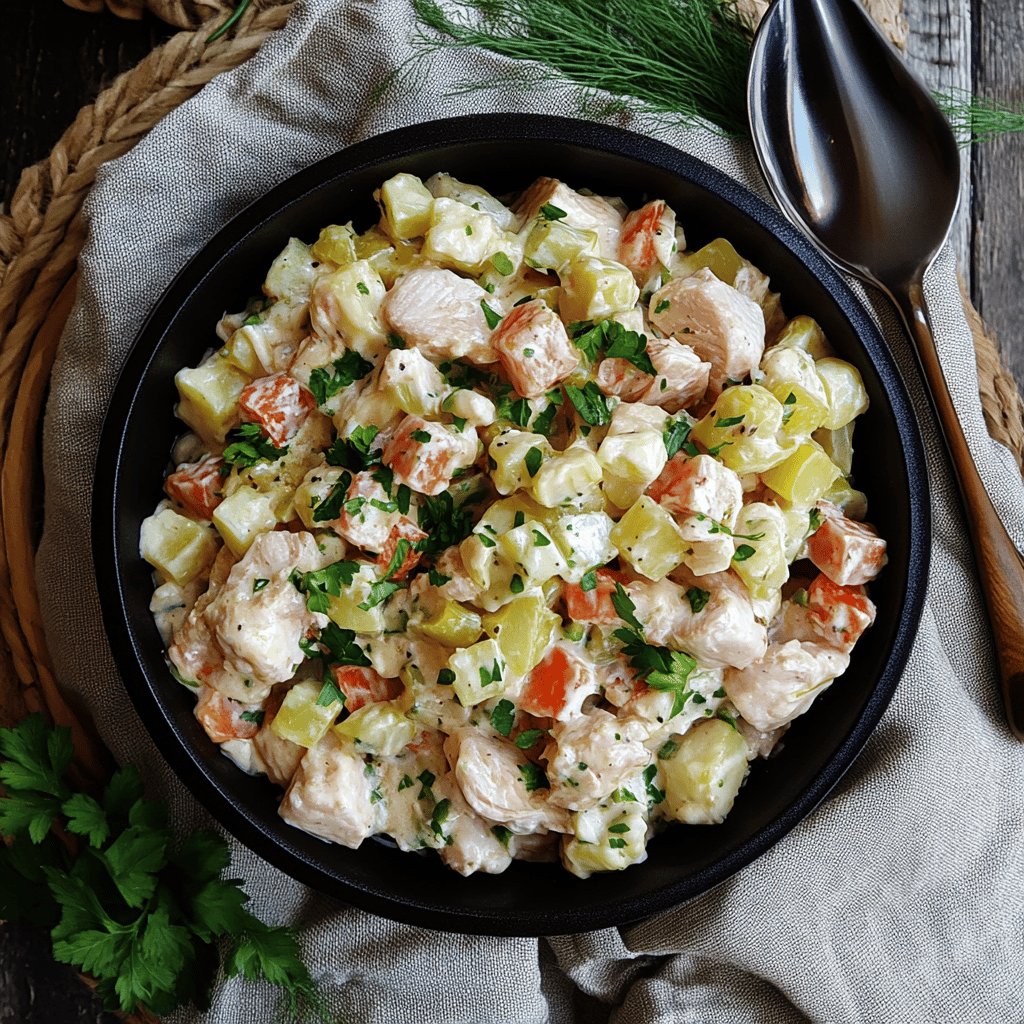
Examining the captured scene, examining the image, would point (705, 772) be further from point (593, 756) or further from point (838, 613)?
point (838, 613)

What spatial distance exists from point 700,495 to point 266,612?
3.31ft

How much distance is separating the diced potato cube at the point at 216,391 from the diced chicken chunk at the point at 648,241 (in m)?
1.02

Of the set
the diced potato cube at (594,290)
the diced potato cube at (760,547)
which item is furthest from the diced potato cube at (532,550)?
the diced potato cube at (594,290)

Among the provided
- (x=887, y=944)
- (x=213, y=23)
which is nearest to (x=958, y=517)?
(x=887, y=944)

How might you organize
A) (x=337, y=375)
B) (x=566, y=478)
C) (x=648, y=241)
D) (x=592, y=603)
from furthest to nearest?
(x=648, y=241) → (x=337, y=375) → (x=592, y=603) → (x=566, y=478)

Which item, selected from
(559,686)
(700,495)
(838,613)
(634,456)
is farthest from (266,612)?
(838,613)

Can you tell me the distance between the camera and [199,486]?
267 centimetres

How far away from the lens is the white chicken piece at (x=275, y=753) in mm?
2674

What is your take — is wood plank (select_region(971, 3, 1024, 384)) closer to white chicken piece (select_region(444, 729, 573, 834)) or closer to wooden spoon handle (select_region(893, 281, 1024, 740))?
wooden spoon handle (select_region(893, 281, 1024, 740))

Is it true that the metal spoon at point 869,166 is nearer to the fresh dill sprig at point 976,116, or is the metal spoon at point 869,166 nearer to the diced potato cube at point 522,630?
the fresh dill sprig at point 976,116

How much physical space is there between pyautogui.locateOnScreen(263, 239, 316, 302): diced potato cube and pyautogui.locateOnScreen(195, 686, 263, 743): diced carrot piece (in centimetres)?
100

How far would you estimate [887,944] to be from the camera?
3131mm

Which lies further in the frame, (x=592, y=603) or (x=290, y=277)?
(x=290, y=277)

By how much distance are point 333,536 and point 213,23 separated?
1.84 metres
